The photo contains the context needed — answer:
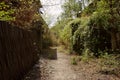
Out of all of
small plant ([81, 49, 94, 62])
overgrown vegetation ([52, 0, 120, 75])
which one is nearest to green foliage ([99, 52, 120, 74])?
overgrown vegetation ([52, 0, 120, 75])

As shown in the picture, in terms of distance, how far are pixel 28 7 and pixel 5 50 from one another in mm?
5584

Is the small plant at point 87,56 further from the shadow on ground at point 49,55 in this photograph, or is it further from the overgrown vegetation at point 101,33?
the shadow on ground at point 49,55

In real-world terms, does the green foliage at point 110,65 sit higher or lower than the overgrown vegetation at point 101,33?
lower

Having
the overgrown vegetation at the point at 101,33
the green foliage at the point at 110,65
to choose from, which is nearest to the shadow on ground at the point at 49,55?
the overgrown vegetation at the point at 101,33

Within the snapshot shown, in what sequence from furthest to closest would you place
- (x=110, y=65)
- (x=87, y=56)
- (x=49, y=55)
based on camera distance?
(x=49, y=55)
(x=87, y=56)
(x=110, y=65)

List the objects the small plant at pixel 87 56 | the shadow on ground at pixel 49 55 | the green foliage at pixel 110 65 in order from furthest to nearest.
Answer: the shadow on ground at pixel 49 55 < the small plant at pixel 87 56 < the green foliage at pixel 110 65

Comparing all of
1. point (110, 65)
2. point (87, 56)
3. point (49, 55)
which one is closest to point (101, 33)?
point (87, 56)

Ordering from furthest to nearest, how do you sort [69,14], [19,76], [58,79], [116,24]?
[69,14], [116,24], [58,79], [19,76]

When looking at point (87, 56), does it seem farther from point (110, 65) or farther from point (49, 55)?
point (49, 55)

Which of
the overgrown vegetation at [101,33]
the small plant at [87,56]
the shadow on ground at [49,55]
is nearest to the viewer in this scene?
the overgrown vegetation at [101,33]

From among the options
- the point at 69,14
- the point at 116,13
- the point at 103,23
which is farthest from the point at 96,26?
the point at 69,14

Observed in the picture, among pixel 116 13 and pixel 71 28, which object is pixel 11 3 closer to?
pixel 116 13

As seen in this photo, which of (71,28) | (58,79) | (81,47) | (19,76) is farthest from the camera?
(71,28)

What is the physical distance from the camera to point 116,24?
12.3 m
